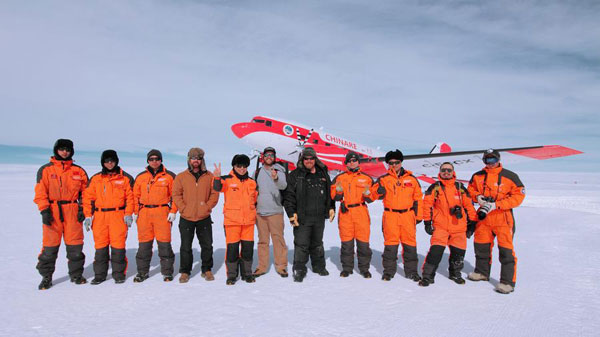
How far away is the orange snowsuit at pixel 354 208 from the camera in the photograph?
5301mm

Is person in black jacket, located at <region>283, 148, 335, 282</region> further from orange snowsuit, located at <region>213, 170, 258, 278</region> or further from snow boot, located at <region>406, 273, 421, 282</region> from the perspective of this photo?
snow boot, located at <region>406, 273, 421, 282</region>

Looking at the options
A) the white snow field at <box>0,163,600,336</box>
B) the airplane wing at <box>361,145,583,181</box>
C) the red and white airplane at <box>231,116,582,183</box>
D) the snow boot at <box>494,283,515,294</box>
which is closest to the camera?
the white snow field at <box>0,163,600,336</box>

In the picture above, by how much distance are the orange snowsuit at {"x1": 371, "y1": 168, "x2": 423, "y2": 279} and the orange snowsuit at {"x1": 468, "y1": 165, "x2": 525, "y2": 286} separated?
1002mm

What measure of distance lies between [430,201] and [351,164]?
1.46 m

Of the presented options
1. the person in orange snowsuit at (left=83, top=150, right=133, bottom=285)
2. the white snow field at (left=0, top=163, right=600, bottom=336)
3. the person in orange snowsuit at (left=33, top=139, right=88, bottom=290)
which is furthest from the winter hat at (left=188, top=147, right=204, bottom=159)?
the white snow field at (left=0, top=163, right=600, bottom=336)

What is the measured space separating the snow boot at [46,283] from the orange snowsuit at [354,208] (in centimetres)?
483

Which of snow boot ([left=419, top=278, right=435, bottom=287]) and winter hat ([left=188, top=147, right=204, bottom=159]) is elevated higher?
winter hat ([left=188, top=147, right=204, bottom=159])

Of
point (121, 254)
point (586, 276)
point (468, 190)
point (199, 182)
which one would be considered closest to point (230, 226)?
point (199, 182)

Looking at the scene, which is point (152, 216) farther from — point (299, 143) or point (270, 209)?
point (299, 143)

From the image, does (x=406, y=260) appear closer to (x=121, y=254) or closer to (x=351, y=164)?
(x=351, y=164)

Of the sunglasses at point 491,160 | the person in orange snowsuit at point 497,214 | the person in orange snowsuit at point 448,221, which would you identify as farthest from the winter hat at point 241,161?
the sunglasses at point 491,160

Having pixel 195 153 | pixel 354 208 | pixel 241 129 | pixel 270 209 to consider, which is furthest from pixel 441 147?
pixel 195 153

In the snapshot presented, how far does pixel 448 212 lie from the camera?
5.07m

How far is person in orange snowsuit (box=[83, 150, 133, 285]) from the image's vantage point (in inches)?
195
